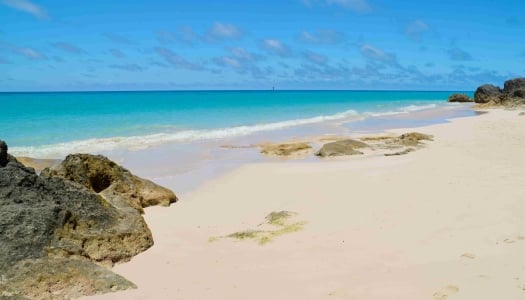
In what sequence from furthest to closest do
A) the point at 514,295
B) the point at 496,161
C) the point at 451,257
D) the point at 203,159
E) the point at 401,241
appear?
the point at 203,159
the point at 496,161
the point at 401,241
the point at 451,257
the point at 514,295

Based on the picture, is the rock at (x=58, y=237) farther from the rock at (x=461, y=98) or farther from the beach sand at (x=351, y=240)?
the rock at (x=461, y=98)

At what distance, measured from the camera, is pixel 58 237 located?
18.2 feet

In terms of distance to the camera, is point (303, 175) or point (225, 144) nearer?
point (303, 175)

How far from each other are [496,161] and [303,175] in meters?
4.89

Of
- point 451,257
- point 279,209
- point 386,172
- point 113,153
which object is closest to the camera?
point 451,257

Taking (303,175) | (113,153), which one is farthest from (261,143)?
(303,175)

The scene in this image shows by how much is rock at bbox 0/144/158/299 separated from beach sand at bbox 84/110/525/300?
0.29 meters

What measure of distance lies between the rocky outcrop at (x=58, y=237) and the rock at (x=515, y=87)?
158 feet

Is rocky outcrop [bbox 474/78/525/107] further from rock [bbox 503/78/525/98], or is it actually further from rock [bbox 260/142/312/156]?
rock [bbox 260/142/312/156]

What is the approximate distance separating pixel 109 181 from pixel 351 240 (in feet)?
15.0

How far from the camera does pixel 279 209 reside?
8391 millimetres

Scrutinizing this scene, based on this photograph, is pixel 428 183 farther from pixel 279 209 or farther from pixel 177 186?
pixel 177 186

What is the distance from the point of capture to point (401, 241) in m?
6.12

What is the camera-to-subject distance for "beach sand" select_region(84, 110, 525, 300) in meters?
4.88
